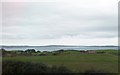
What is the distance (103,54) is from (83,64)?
Answer: 1.37 meters

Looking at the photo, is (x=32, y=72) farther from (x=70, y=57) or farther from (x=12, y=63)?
(x=70, y=57)

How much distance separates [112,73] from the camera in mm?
9281

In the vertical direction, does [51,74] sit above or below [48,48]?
below

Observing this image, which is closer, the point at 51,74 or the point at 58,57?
the point at 51,74

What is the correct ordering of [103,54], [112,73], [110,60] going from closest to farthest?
1. [112,73]
2. [110,60]
3. [103,54]

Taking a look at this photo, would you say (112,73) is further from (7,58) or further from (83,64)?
(7,58)

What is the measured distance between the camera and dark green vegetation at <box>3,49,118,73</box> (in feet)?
31.2

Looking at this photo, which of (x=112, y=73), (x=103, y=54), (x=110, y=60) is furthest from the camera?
(x=103, y=54)

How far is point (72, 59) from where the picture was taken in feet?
33.9

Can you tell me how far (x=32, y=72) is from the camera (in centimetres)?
945

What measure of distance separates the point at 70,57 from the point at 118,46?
1.47 metres

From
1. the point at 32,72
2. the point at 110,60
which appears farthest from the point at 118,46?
the point at 32,72

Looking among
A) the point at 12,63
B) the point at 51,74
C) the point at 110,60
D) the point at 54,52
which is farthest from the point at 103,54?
the point at 12,63

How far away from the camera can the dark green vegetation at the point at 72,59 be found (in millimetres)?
9500
